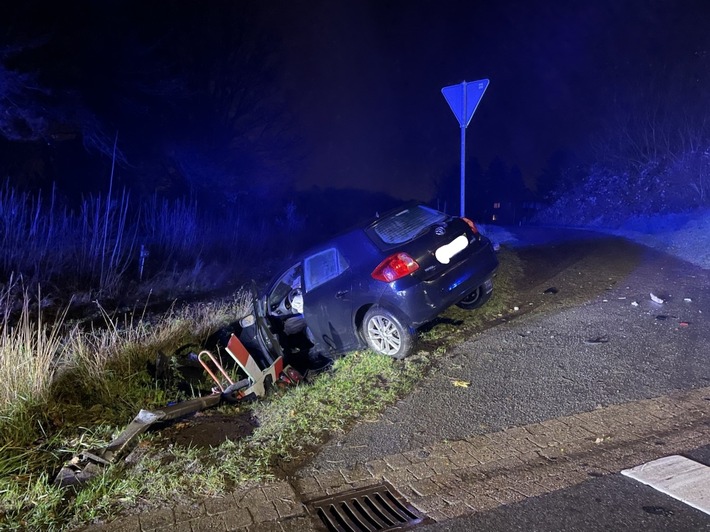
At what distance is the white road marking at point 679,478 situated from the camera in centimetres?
332

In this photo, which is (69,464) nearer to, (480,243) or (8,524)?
(8,524)

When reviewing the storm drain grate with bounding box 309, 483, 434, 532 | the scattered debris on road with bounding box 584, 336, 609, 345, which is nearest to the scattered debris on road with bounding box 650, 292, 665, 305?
the scattered debris on road with bounding box 584, 336, 609, 345

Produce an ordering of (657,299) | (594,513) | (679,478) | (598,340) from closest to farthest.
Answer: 1. (594,513)
2. (679,478)
3. (598,340)
4. (657,299)

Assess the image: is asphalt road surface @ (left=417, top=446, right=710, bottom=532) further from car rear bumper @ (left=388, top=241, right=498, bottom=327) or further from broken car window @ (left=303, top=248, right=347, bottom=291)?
broken car window @ (left=303, top=248, right=347, bottom=291)

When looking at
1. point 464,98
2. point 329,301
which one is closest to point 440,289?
point 329,301

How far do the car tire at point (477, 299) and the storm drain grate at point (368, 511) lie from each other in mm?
3881

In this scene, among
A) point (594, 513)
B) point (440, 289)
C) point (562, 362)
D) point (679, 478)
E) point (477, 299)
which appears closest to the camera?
point (594, 513)

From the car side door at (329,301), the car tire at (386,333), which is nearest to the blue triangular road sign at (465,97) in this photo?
the car side door at (329,301)

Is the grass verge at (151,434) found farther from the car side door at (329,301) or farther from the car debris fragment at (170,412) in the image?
the car side door at (329,301)

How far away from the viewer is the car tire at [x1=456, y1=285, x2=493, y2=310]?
7.32m

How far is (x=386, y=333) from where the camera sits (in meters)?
6.22

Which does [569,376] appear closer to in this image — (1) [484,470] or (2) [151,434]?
(1) [484,470]

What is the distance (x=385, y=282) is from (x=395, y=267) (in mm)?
194

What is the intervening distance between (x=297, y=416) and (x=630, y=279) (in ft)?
18.8
